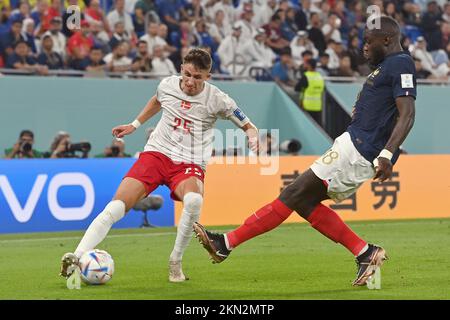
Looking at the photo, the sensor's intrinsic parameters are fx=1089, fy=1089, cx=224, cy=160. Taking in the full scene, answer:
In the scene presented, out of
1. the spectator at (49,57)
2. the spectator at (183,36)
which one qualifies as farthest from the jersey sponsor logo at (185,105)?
the spectator at (183,36)

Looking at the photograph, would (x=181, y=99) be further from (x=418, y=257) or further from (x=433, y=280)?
(x=418, y=257)

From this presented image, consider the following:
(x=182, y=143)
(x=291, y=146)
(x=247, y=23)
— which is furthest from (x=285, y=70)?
(x=182, y=143)

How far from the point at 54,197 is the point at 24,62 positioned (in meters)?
5.10

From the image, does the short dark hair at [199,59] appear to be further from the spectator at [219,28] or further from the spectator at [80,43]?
the spectator at [219,28]

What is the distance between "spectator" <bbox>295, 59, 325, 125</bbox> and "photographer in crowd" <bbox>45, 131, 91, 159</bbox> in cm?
620

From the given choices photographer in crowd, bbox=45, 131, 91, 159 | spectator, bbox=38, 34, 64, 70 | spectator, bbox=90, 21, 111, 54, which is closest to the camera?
Result: photographer in crowd, bbox=45, 131, 91, 159

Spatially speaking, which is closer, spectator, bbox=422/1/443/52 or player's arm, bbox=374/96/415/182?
player's arm, bbox=374/96/415/182

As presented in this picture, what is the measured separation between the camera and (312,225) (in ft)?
33.7

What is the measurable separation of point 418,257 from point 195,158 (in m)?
3.67

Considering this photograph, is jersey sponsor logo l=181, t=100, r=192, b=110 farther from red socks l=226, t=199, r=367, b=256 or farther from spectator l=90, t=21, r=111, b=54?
spectator l=90, t=21, r=111, b=54

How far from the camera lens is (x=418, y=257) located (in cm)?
1311

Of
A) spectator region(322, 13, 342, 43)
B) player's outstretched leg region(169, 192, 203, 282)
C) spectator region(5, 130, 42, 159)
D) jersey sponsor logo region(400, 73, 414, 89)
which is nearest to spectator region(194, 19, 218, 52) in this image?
Answer: spectator region(322, 13, 342, 43)

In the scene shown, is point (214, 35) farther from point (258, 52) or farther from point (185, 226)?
point (185, 226)

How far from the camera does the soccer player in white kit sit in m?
10.5
